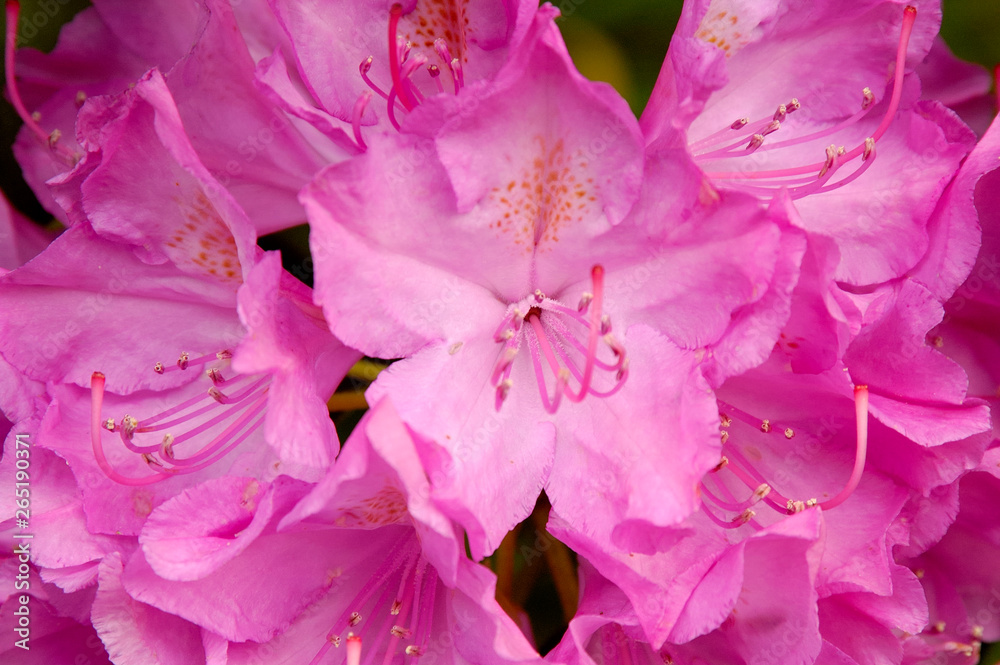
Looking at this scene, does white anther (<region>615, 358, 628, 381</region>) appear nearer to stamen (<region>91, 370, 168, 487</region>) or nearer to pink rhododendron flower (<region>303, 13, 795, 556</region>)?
pink rhododendron flower (<region>303, 13, 795, 556</region>)

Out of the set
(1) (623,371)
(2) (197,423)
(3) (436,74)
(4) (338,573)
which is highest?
(3) (436,74)

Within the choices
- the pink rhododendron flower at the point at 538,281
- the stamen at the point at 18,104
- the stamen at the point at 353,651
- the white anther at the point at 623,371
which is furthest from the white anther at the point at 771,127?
the stamen at the point at 18,104

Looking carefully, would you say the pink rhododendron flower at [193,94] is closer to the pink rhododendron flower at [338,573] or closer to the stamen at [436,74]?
the stamen at [436,74]

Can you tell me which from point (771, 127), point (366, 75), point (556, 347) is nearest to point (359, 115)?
point (366, 75)

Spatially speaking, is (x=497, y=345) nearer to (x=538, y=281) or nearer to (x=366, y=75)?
(x=538, y=281)

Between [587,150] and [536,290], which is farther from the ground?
[587,150]

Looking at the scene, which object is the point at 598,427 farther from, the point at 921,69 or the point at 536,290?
the point at 921,69

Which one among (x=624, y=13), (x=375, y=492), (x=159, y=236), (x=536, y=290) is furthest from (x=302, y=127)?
(x=624, y=13)

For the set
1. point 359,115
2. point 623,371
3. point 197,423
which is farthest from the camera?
point 197,423
